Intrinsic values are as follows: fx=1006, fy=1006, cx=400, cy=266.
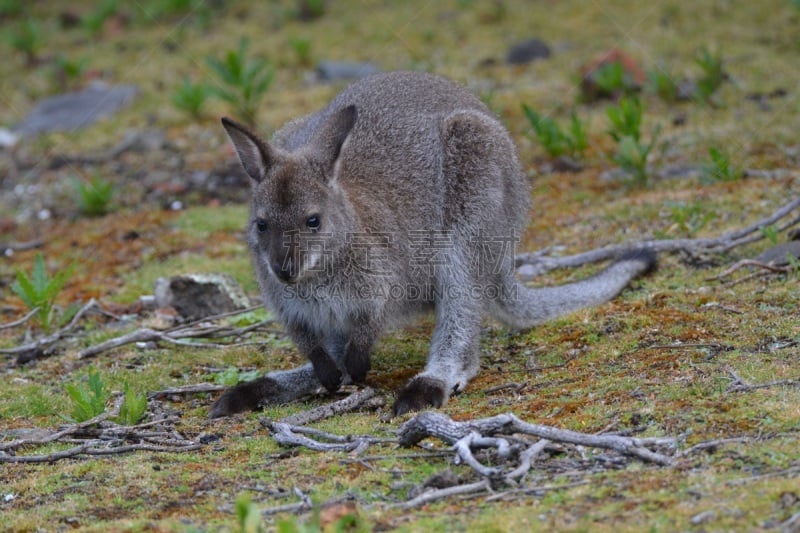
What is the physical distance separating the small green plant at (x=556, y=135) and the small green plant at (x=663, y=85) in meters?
1.32

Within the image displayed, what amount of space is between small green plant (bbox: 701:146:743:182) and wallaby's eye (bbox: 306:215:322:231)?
4277mm

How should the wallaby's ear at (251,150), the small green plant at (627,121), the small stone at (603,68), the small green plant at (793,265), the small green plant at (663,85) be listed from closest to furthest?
the wallaby's ear at (251,150)
the small green plant at (793,265)
the small green plant at (627,121)
the small green plant at (663,85)
the small stone at (603,68)

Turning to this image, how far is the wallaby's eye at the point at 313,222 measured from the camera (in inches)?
224

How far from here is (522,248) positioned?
8.50 metres

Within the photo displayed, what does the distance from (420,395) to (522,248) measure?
3.12 m

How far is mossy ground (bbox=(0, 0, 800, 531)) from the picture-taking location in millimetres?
4094

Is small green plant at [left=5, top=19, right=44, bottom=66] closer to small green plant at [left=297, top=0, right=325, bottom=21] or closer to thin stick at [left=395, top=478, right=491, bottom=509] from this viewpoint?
small green plant at [left=297, top=0, right=325, bottom=21]

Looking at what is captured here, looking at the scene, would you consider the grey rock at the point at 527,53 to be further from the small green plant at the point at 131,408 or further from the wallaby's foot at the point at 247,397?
the small green plant at the point at 131,408

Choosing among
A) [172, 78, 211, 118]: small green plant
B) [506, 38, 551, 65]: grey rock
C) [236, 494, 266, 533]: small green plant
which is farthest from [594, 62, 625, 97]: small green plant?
[236, 494, 266, 533]: small green plant

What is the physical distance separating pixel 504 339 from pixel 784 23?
7948 mm

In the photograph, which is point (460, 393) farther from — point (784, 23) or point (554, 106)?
point (784, 23)

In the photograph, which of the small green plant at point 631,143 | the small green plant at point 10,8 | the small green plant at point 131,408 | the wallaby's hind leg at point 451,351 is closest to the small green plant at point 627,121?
the small green plant at point 631,143

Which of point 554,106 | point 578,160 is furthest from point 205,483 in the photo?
point 554,106

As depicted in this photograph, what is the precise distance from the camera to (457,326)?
6.28m
